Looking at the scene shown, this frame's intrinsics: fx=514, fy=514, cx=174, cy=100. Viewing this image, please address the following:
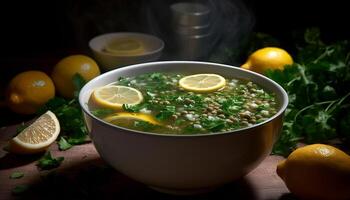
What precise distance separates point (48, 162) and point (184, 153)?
426 millimetres

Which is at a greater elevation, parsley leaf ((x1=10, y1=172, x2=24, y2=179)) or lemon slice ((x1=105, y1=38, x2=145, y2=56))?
lemon slice ((x1=105, y1=38, x2=145, y2=56))

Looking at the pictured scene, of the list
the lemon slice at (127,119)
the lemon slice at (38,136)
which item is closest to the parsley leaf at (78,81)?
the lemon slice at (38,136)

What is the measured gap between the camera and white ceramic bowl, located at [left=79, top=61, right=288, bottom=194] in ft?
3.23

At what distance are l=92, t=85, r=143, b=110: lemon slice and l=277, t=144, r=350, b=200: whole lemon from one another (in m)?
0.39

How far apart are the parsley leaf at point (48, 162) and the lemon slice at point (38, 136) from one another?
32 mm

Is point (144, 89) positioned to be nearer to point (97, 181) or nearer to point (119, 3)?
point (97, 181)

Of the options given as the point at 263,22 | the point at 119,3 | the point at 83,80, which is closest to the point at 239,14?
the point at 263,22

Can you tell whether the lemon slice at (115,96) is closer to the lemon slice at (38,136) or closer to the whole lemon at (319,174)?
the lemon slice at (38,136)

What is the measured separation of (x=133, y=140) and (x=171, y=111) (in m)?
0.19

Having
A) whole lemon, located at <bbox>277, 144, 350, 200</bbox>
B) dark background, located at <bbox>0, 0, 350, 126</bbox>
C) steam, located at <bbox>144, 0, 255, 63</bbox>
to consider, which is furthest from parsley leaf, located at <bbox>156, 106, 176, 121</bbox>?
dark background, located at <bbox>0, 0, 350, 126</bbox>

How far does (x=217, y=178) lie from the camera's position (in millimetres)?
1043

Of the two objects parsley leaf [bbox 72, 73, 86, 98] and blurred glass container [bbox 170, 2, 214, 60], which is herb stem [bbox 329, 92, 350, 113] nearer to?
blurred glass container [bbox 170, 2, 214, 60]

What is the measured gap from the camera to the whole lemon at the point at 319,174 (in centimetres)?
105

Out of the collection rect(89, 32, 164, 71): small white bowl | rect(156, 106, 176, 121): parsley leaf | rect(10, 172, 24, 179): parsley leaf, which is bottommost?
rect(10, 172, 24, 179): parsley leaf
